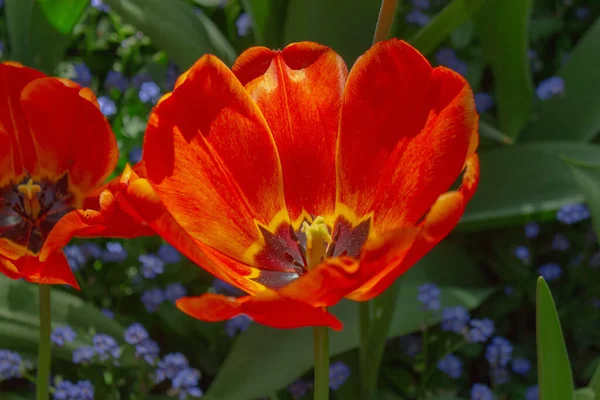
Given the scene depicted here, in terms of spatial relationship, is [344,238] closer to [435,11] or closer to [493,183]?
[493,183]

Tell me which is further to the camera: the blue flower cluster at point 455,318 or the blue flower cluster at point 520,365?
the blue flower cluster at point 520,365

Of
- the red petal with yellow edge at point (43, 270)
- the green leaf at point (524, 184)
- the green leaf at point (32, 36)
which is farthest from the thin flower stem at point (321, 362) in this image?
the green leaf at point (32, 36)

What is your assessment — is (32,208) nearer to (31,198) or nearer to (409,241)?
(31,198)

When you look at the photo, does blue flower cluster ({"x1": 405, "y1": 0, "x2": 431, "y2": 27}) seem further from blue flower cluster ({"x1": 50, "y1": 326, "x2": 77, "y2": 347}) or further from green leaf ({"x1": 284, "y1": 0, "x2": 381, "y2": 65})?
blue flower cluster ({"x1": 50, "y1": 326, "x2": 77, "y2": 347})

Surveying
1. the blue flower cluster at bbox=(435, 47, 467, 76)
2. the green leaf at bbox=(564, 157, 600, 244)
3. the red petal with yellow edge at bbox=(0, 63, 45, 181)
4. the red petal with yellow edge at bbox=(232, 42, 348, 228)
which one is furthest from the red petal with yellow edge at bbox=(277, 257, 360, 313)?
the blue flower cluster at bbox=(435, 47, 467, 76)

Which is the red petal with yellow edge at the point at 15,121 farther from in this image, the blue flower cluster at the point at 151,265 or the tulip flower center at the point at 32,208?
the blue flower cluster at the point at 151,265

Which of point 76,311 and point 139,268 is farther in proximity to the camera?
point 139,268

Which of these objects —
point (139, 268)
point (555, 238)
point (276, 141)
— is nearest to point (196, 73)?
point (276, 141)
